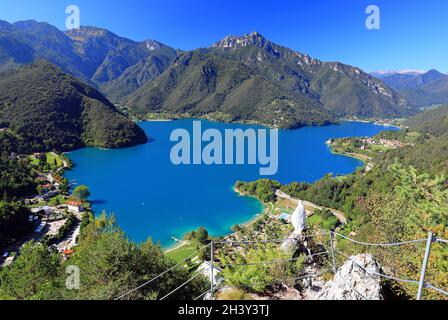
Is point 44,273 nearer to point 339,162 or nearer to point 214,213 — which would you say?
point 214,213

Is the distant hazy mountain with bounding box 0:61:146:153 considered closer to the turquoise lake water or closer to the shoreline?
the turquoise lake water

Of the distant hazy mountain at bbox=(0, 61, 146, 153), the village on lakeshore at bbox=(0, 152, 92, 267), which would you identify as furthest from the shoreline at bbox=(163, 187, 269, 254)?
the distant hazy mountain at bbox=(0, 61, 146, 153)

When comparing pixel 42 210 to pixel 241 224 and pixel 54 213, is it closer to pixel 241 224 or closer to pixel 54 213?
pixel 54 213

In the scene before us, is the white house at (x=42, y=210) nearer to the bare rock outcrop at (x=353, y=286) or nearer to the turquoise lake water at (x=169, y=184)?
the turquoise lake water at (x=169, y=184)

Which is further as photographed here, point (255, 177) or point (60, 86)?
point (60, 86)

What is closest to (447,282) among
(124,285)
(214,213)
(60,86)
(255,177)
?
(124,285)

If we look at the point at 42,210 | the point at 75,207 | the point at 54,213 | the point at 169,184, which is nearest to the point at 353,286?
the point at 54,213
